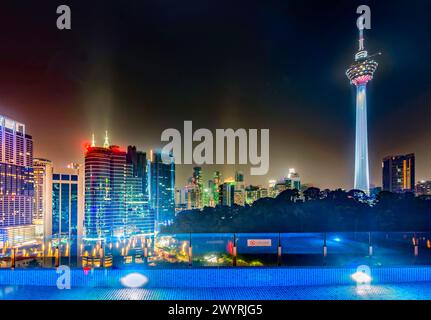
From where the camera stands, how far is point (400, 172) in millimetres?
43594

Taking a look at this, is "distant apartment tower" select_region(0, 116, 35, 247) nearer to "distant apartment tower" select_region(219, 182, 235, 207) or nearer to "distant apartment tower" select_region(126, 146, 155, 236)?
"distant apartment tower" select_region(126, 146, 155, 236)

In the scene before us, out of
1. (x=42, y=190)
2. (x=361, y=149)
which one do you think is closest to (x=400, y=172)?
(x=361, y=149)

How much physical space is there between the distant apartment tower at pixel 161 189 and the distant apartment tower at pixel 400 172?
3214 centimetres

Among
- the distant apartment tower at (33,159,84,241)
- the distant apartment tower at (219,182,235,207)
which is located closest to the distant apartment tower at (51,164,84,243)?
the distant apartment tower at (33,159,84,241)

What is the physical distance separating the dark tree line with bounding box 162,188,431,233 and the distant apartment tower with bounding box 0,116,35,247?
17.2 metres

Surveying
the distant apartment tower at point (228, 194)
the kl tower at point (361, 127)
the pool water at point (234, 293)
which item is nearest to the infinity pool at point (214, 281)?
the pool water at point (234, 293)

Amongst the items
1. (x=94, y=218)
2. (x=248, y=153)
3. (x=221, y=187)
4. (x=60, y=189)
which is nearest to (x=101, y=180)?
(x=94, y=218)

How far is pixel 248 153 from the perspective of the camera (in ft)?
29.2

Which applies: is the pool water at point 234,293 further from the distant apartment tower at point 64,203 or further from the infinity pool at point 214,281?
the distant apartment tower at point 64,203

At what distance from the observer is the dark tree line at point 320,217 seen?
14297 millimetres

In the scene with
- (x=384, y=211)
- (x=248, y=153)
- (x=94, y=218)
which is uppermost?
(x=248, y=153)

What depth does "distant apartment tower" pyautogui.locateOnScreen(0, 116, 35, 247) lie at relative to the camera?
81.2ft

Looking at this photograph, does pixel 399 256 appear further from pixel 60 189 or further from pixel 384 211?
pixel 60 189
